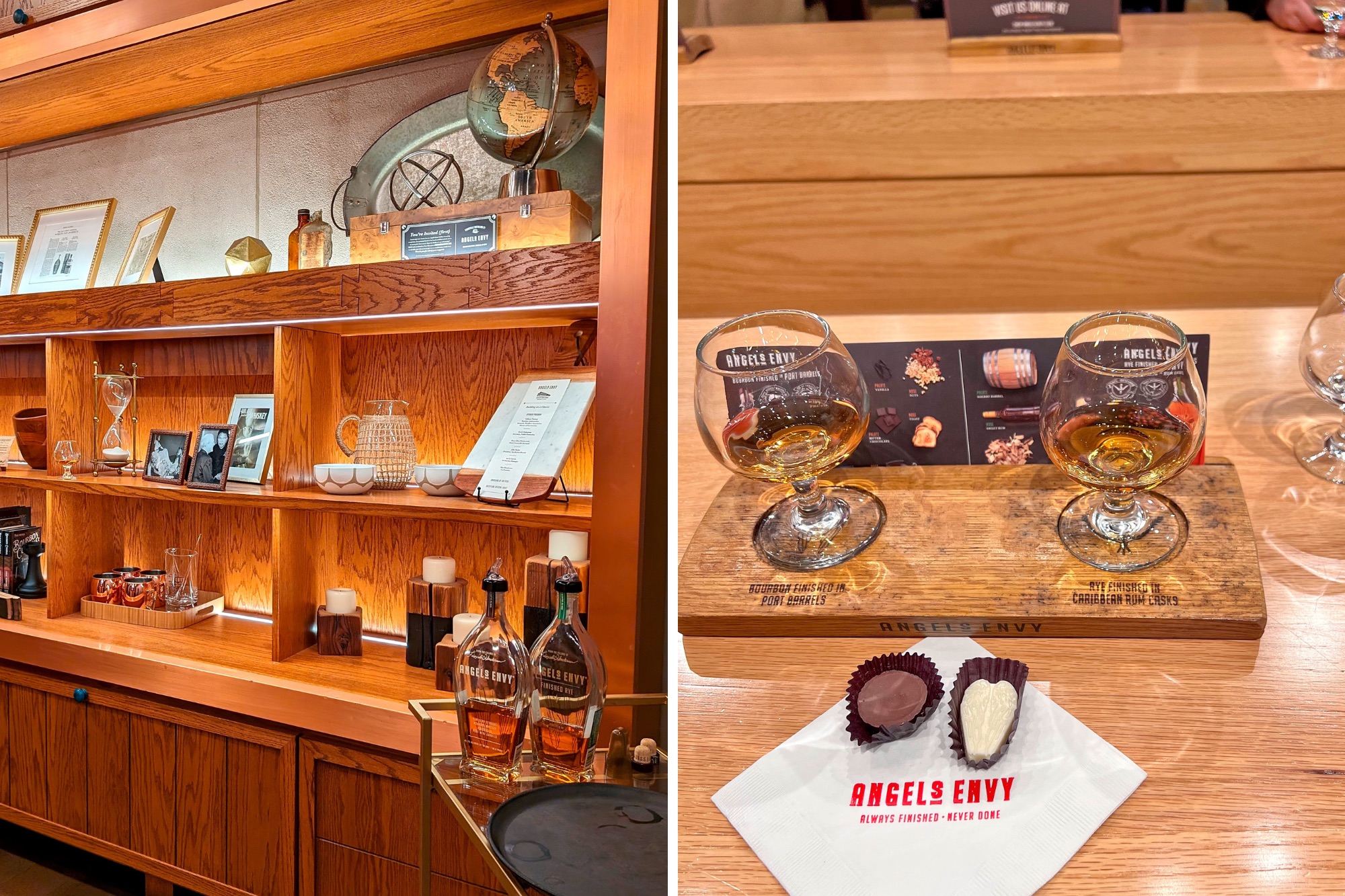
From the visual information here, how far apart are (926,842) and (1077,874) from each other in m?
0.10

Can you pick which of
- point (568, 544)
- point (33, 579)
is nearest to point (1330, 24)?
point (568, 544)

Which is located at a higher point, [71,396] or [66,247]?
[66,247]

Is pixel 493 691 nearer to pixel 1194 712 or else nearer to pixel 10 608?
pixel 1194 712

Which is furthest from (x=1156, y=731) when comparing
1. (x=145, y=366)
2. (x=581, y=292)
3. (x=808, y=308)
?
(x=145, y=366)

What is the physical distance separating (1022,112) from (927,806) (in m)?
0.76

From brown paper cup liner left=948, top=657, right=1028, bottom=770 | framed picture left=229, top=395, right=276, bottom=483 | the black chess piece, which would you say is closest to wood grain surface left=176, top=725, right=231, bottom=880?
framed picture left=229, top=395, right=276, bottom=483

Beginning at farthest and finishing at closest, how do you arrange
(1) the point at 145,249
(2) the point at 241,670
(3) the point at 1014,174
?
1. (1) the point at 145,249
2. (2) the point at 241,670
3. (3) the point at 1014,174

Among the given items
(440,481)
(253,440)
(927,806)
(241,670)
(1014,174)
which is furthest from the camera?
(253,440)

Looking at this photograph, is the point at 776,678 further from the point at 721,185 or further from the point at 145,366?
the point at 145,366

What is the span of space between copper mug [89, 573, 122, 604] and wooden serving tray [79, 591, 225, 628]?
2 cm

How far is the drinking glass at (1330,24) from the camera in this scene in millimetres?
1107

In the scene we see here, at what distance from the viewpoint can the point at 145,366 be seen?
2553 mm

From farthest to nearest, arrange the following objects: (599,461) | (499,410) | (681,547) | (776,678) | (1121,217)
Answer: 1. (499,410)
2. (599,461)
3. (1121,217)
4. (681,547)
5. (776,678)

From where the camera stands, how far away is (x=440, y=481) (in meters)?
1.91
